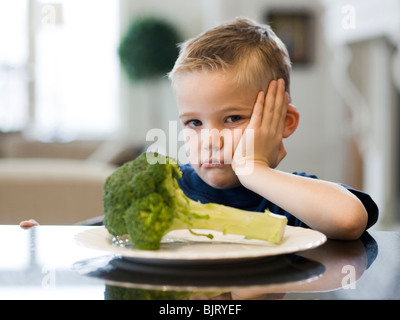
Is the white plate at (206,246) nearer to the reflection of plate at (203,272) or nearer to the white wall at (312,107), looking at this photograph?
the reflection of plate at (203,272)

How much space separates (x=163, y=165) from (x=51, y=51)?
5.77m

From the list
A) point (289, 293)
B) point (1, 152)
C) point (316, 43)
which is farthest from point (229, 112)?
point (316, 43)

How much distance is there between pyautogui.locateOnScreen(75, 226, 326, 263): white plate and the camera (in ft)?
1.76

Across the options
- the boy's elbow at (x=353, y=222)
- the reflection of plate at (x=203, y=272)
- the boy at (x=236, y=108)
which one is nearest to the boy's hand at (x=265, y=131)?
the boy at (x=236, y=108)

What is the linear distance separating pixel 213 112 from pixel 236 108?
47 mm

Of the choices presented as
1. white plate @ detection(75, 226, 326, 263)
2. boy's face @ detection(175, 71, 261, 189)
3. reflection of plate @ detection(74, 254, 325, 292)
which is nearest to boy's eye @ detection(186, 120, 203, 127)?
boy's face @ detection(175, 71, 261, 189)

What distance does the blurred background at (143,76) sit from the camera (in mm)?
4230

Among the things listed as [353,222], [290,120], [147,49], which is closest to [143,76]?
[147,49]

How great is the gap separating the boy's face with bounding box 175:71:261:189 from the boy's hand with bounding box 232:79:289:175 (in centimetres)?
3

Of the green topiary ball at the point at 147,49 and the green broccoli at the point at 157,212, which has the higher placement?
the green topiary ball at the point at 147,49

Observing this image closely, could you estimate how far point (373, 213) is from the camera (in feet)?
2.81

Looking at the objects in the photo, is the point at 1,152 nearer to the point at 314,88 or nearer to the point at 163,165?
the point at 314,88

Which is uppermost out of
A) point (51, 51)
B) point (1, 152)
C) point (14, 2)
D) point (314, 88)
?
point (14, 2)

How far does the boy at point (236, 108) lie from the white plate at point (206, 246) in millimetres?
153
